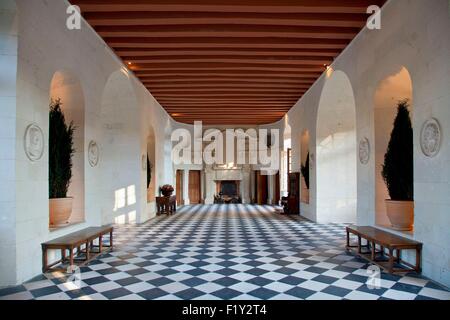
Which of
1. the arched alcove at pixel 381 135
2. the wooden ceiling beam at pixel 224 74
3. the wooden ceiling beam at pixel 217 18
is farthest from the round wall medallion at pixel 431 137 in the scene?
the wooden ceiling beam at pixel 224 74

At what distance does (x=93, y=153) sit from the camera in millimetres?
5457

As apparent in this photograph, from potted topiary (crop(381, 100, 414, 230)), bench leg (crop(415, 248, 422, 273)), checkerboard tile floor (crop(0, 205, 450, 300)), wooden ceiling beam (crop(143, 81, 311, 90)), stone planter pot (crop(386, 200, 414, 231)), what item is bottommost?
checkerboard tile floor (crop(0, 205, 450, 300))

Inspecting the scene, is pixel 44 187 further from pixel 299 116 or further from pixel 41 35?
pixel 299 116

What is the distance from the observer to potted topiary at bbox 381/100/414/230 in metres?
4.52

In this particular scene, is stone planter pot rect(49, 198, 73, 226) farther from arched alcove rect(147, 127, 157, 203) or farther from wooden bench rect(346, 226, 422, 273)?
arched alcove rect(147, 127, 157, 203)

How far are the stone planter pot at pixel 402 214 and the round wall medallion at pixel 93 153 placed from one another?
4.82 m

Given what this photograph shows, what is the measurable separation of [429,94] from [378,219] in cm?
235

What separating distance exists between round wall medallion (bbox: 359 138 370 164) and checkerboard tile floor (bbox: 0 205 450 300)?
159cm

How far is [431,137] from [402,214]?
1.36 meters

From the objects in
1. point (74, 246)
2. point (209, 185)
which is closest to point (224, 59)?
point (74, 246)

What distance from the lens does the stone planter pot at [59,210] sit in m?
4.47

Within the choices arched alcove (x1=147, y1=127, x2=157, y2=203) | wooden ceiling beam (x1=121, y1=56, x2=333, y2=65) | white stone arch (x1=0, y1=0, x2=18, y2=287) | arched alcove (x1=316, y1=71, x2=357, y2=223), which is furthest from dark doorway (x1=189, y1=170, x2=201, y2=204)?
white stone arch (x1=0, y1=0, x2=18, y2=287)

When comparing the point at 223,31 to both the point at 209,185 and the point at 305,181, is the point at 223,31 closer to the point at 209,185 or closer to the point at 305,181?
the point at 305,181

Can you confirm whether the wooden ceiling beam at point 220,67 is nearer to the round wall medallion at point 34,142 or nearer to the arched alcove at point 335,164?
the arched alcove at point 335,164
